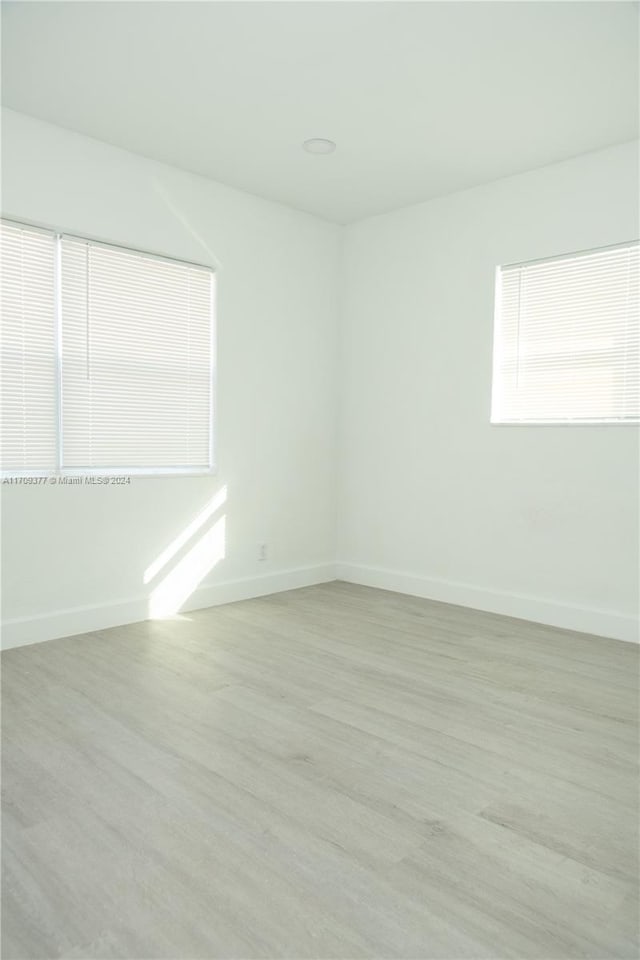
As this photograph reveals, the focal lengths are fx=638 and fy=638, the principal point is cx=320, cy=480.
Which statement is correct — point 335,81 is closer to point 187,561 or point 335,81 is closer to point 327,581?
point 187,561

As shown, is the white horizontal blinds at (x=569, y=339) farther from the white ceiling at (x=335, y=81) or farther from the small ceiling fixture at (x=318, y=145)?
the small ceiling fixture at (x=318, y=145)

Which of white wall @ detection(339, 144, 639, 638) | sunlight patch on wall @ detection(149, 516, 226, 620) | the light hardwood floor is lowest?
the light hardwood floor

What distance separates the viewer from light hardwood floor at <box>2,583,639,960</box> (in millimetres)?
1537

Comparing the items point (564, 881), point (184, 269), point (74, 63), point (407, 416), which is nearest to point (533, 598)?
point (407, 416)

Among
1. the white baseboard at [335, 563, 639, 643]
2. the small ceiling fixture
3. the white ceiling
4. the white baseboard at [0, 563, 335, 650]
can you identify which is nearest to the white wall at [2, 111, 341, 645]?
the white baseboard at [0, 563, 335, 650]

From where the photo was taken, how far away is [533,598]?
169 inches

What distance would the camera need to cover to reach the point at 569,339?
4125 millimetres

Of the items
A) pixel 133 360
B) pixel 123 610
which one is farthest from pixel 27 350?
pixel 123 610

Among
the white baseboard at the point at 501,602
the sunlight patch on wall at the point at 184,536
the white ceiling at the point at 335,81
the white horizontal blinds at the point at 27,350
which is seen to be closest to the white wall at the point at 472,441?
the white baseboard at the point at 501,602

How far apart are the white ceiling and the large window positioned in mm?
723

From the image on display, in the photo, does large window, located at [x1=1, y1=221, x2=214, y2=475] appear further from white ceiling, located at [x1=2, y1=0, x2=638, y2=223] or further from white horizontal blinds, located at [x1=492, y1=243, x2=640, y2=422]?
white horizontal blinds, located at [x1=492, y1=243, x2=640, y2=422]

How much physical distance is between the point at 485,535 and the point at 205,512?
198cm

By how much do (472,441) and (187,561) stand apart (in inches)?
85.7

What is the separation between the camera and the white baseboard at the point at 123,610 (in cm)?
358
